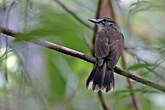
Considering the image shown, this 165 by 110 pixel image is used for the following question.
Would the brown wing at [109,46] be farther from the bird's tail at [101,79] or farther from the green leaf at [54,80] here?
the green leaf at [54,80]

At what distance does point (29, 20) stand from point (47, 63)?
0.71m

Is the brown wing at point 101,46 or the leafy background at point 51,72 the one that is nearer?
the leafy background at point 51,72

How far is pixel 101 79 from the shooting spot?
9.97 feet

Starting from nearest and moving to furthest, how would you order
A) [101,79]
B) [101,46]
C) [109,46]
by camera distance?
1. [101,79]
2. [101,46]
3. [109,46]

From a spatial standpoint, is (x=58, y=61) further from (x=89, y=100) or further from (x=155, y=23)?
(x=155, y=23)

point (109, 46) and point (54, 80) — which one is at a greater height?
point (109, 46)

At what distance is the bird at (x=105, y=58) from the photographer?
2918 millimetres

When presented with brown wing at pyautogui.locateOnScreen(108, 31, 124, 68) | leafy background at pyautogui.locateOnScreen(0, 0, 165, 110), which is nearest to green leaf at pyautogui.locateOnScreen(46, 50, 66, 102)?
leafy background at pyautogui.locateOnScreen(0, 0, 165, 110)

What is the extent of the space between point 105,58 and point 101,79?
0.29m

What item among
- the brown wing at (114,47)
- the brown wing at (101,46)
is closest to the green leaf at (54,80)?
the brown wing at (101,46)

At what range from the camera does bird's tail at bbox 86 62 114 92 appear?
113 inches

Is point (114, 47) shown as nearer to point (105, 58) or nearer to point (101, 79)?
point (105, 58)

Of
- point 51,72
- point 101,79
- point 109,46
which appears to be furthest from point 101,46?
point 51,72

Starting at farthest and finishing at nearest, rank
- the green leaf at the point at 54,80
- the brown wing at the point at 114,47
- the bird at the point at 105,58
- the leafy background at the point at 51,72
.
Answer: the green leaf at the point at 54,80 < the brown wing at the point at 114,47 < the bird at the point at 105,58 < the leafy background at the point at 51,72
